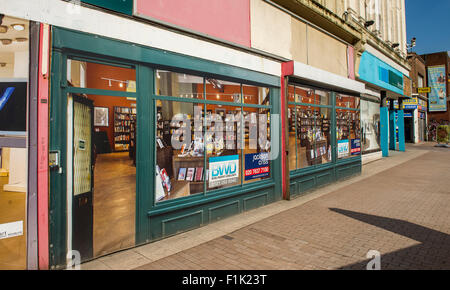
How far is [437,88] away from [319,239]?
40913mm

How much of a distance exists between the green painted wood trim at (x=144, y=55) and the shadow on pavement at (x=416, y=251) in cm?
422

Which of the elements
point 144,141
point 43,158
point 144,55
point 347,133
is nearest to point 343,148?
point 347,133

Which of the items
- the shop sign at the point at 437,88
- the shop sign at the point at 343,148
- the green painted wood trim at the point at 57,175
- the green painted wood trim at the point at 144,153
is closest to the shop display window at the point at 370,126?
the shop sign at the point at 343,148

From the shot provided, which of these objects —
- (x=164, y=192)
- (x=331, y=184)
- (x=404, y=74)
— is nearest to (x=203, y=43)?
(x=164, y=192)

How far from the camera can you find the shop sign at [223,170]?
554 centimetres

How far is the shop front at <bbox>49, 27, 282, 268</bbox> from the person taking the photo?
3.59m

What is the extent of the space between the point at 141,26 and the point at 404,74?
2076 centimetres

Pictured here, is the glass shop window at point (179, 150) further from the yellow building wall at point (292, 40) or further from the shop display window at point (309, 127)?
the shop display window at point (309, 127)

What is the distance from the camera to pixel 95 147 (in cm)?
401

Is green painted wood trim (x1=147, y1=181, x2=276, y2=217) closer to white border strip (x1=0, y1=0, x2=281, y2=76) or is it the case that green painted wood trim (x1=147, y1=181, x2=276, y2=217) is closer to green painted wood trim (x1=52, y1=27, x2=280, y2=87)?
green painted wood trim (x1=52, y1=27, x2=280, y2=87)

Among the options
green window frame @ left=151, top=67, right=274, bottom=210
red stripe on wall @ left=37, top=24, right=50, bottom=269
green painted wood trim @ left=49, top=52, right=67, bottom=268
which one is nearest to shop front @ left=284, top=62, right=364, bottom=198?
green window frame @ left=151, top=67, right=274, bottom=210

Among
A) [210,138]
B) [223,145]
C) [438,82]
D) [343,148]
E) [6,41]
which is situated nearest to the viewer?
[6,41]

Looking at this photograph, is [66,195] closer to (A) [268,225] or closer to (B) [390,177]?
(A) [268,225]

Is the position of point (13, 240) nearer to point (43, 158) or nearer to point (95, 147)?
point (43, 158)
